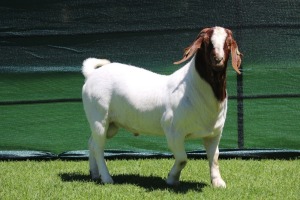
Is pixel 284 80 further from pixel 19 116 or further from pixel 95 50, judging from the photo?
pixel 19 116

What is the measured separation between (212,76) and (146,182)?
1.33 meters

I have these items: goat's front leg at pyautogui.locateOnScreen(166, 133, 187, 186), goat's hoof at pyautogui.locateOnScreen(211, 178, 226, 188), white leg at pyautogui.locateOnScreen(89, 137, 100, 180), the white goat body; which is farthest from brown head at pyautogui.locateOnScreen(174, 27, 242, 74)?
white leg at pyautogui.locateOnScreen(89, 137, 100, 180)

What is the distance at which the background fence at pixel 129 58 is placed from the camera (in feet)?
26.7

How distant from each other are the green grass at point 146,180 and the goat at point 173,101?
0.24m

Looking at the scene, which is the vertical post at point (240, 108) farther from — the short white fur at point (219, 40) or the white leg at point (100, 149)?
the short white fur at point (219, 40)

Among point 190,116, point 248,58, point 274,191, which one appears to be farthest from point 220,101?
point 248,58

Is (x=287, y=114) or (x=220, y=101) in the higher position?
(x=220, y=101)

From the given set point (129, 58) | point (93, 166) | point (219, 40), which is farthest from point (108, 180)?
point (129, 58)

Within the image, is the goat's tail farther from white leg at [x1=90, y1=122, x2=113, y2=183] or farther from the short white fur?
the short white fur

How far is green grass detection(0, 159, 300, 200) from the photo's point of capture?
5.88 m

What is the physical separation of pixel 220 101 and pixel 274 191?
0.91 meters

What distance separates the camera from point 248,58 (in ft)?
26.8

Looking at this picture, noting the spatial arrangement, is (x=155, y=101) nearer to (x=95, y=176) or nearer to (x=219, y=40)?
(x=219, y=40)

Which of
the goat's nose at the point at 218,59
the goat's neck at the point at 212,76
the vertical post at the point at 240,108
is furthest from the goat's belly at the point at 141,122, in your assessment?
the vertical post at the point at 240,108
